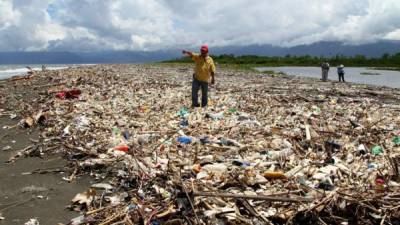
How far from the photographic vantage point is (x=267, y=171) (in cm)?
616

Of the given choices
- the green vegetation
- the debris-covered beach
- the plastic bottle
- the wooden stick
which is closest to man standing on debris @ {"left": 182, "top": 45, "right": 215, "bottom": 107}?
the debris-covered beach

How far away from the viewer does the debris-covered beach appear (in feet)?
15.8

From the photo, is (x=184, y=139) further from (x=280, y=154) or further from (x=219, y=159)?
(x=280, y=154)

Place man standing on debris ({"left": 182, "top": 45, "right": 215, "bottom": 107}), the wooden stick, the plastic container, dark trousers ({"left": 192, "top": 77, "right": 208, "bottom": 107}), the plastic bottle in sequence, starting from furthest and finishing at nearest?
dark trousers ({"left": 192, "top": 77, "right": 208, "bottom": 107}) → man standing on debris ({"left": 182, "top": 45, "right": 215, "bottom": 107}) → the plastic container → the plastic bottle → the wooden stick

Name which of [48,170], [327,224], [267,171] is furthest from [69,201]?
[327,224]

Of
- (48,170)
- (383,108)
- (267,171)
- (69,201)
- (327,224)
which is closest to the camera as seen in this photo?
(327,224)

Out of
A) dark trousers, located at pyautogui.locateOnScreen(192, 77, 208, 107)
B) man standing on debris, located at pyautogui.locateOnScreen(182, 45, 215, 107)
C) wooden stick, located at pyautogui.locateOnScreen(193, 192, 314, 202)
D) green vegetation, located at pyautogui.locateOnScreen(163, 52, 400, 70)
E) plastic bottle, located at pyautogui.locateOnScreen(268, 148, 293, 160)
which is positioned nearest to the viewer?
wooden stick, located at pyautogui.locateOnScreen(193, 192, 314, 202)

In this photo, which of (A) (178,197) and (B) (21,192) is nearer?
(A) (178,197)

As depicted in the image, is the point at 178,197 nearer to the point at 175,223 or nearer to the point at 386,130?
the point at 175,223

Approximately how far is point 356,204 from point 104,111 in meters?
8.26

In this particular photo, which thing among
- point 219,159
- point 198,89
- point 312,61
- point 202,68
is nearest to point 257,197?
point 219,159

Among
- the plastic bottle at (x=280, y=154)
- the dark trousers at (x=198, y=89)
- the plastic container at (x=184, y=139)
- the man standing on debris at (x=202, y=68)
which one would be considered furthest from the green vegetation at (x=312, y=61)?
the plastic bottle at (x=280, y=154)

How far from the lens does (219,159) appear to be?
271 inches

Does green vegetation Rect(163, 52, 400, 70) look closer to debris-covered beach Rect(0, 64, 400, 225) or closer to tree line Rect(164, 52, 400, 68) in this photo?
tree line Rect(164, 52, 400, 68)
